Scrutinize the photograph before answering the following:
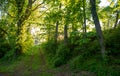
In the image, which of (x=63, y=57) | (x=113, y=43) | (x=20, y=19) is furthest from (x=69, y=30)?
(x=20, y=19)

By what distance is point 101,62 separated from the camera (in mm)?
17062

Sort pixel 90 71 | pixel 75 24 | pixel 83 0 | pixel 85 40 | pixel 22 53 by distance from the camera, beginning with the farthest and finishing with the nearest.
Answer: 1. pixel 22 53
2. pixel 75 24
3. pixel 83 0
4. pixel 85 40
5. pixel 90 71

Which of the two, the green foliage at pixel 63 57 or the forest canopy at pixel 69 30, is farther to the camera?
the green foliage at pixel 63 57

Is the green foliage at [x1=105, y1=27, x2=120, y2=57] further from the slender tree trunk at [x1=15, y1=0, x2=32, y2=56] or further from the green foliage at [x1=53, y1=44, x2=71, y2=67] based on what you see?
the slender tree trunk at [x1=15, y1=0, x2=32, y2=56]

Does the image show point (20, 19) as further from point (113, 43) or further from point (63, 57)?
point (113, 43)

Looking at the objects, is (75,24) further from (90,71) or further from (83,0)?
(90,71)

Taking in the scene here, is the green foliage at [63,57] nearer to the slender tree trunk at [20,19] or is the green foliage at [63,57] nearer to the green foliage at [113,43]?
the green foliage at [113,43]

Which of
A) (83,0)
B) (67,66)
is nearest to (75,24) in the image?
(83,0)

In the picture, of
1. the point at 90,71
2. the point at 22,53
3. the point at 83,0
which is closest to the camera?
the point at 90,71

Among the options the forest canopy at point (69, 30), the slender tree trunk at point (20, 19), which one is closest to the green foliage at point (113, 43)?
the forest canopy at point (69, 30)

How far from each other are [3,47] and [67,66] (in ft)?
67.4

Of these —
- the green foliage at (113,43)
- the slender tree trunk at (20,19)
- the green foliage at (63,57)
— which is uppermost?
the slender tree trunk at (20,19)

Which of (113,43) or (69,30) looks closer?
(113,43)

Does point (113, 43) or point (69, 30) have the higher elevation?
point (69, 30)
